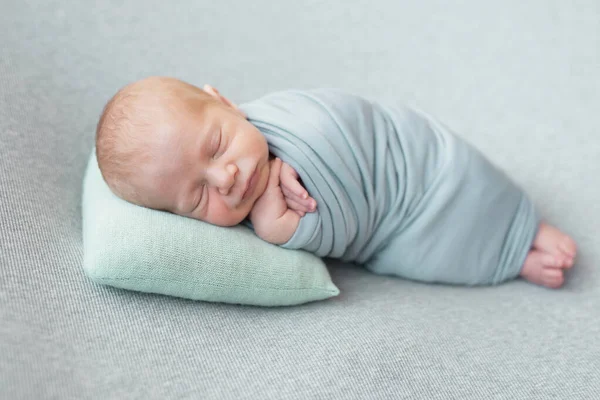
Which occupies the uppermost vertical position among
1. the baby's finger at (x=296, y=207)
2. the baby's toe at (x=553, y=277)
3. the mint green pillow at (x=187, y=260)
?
the baby's finger at (x=296, y=207)

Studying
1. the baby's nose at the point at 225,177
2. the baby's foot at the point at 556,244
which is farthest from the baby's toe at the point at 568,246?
the baby's nose at the point at 225,177

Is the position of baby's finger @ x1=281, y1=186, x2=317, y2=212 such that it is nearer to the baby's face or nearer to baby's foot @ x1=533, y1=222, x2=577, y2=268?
the baby's face

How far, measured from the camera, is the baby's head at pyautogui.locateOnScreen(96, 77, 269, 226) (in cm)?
118

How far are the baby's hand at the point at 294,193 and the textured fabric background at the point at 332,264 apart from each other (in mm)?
211

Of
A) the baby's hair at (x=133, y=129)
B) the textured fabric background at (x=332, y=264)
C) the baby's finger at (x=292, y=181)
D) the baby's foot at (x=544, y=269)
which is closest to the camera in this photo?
the textured fabric background at (x=332, y=264)

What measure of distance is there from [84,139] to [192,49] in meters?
0.49

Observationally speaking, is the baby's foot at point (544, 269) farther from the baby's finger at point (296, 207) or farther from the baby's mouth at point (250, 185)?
the baby's mouth at point (250, 185)

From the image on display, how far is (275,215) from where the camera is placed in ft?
4.27

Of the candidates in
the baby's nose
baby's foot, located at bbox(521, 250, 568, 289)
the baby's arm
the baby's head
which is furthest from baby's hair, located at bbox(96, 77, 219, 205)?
baby's foot, located at bbox(521, 250, 568, 289)

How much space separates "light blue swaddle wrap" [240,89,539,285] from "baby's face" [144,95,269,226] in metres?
0.10

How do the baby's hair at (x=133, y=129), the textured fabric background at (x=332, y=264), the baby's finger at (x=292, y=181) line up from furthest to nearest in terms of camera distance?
the baby's finger at (x=292, y=181) < the baby's hair at (x=133, y=129) < the textured fabric background at (x=332, y=264)

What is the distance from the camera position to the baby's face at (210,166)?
1184mm

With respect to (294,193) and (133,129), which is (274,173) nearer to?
(294,193)

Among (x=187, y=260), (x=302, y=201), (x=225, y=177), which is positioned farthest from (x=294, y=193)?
(x=187, y=260)
